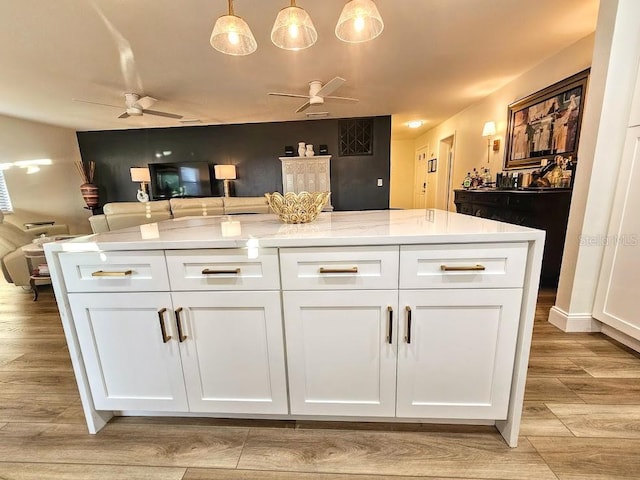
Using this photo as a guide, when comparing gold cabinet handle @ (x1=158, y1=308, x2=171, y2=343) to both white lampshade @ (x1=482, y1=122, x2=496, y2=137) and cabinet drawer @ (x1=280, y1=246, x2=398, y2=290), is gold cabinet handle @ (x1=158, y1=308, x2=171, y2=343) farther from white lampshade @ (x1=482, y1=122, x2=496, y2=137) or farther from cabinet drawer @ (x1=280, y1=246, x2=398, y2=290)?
white lampshade @ (x1=482, y1=122, x2=496, y2=137)

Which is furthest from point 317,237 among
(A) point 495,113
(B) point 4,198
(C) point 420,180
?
(C) point 420,180

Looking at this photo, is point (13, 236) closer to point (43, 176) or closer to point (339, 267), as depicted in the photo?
point (43, 176)

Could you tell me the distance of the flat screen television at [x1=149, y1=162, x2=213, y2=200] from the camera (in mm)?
5691

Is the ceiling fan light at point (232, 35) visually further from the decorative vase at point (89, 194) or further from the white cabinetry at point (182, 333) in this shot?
the decorative vase at point (89, 194)

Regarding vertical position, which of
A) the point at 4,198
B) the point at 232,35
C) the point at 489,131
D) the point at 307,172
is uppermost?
the point at 232,35

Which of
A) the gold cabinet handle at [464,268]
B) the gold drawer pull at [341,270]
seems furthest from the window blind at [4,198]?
the gold cabinet handle at [464,268]

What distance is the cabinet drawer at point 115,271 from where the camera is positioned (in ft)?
3.38

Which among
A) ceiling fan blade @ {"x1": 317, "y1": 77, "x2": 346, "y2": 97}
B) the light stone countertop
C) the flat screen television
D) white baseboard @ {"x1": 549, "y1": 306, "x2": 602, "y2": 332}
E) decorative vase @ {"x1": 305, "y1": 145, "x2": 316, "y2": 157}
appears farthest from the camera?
the flat screen television

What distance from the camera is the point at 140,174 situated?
5461mm

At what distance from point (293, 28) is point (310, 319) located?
5.23ft

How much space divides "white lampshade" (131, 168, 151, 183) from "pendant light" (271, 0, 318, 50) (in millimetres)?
5059

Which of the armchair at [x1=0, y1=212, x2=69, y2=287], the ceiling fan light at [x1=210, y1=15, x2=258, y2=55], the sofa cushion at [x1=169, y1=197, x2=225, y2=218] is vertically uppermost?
the ceiling fan light at [x1=210, y1=15, x2=258, y2=55]

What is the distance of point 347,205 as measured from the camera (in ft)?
18.7

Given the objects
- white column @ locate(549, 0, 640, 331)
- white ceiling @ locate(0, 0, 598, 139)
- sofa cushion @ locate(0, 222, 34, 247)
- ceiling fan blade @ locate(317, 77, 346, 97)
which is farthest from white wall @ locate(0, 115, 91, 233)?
white column @ locate(549, 0, 640, 331)
